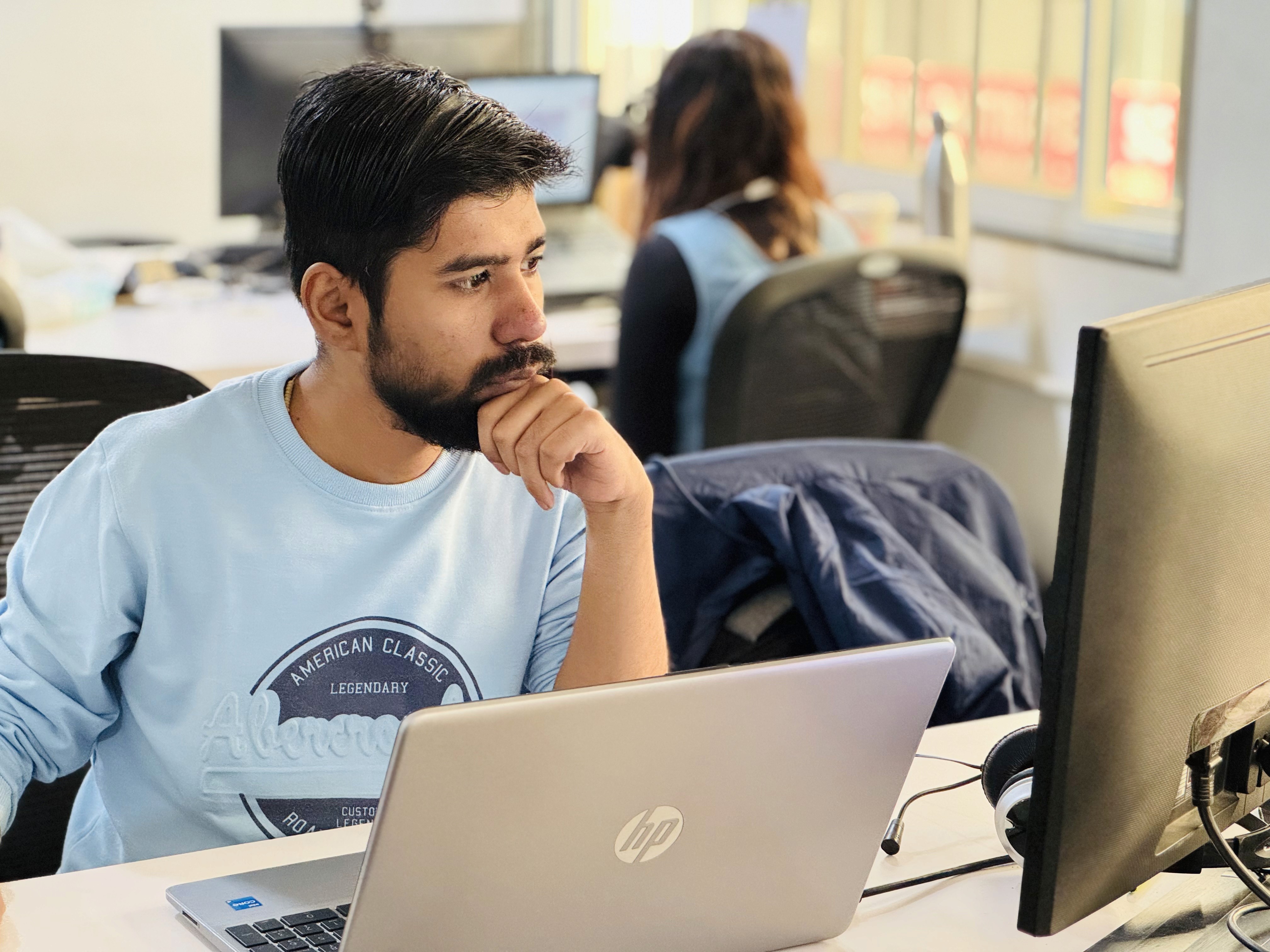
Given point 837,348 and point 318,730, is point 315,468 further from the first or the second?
point 837,348

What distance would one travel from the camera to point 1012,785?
1.01 metres

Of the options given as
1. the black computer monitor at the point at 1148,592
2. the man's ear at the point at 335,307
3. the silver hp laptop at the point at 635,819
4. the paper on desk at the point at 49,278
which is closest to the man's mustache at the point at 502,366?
the man's ear at the point at 335,307

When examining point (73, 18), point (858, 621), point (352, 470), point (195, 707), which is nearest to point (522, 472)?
point (352, 470)

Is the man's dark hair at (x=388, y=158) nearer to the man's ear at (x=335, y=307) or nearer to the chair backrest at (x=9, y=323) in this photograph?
the man's ear at (x=335, y=307)

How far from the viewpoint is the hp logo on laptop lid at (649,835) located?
811 millimetres

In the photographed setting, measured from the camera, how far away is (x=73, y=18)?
4168 millimetres

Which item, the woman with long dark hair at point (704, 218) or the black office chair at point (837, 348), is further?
the woman with long dark hair at point (704, 218)

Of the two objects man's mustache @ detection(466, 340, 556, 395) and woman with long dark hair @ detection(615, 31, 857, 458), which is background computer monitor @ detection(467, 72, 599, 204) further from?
man's mustache @ detection(466, 340, 556, 395)

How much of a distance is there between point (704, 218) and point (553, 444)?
60.0 inches

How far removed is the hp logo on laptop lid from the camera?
2.66ft

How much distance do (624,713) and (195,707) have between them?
1.59 feet

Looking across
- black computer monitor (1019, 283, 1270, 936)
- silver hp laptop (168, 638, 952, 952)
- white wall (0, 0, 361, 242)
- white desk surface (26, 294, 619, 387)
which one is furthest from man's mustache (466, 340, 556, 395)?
white wall (0, 0, 361, 242)

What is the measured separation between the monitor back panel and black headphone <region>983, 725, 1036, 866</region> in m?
0.14

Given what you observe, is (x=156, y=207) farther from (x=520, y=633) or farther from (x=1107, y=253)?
(x=520, y=633)
